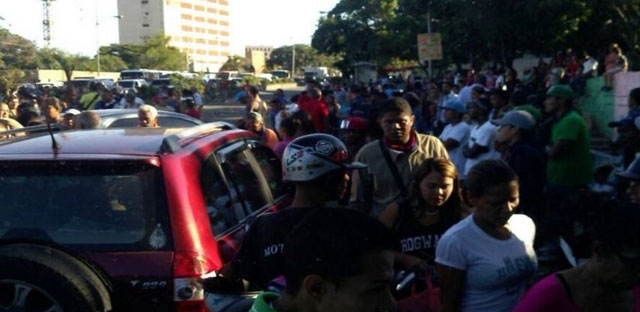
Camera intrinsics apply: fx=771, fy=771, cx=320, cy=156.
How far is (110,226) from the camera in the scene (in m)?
3.78

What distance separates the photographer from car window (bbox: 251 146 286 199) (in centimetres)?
536

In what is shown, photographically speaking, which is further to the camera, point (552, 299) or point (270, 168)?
point (270, 168)

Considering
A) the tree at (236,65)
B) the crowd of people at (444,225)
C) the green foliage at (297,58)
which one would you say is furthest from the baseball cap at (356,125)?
the green foliage at (297,58)

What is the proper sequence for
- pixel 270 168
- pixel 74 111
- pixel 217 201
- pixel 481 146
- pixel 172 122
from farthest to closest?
pixel 172 122 → pixel 74 111 → pixel 481 146 → pixel 270 168 → pixel 217 201

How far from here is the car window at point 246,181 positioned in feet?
15.1

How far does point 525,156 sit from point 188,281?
308 centimetres

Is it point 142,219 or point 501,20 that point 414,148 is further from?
point 501,20

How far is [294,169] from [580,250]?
1318mm

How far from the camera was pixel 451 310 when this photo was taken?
126 inches

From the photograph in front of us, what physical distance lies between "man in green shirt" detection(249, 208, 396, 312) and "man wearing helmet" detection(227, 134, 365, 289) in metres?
0.98

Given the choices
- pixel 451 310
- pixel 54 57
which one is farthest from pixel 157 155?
pixel 54 57

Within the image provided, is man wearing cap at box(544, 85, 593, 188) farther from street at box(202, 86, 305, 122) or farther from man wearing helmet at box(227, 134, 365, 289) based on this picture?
street at box(202, 86, 305, 122)

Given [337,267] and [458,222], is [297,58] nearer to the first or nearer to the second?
[458,222]

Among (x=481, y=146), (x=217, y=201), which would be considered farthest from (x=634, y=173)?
(x=481, y=146)
